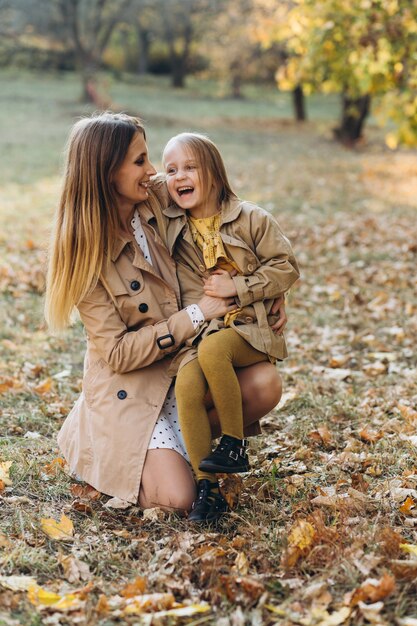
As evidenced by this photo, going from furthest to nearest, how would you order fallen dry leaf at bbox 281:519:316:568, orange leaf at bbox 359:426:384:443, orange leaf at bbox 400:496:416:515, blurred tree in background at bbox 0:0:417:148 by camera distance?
blurred tree in background at bbox 0:0:417:148
orange leaf at bbox 359:426:384:443
orange leaf at bbox 400:496:416:515
fallen dry leaf at bbox 281:519:316:568

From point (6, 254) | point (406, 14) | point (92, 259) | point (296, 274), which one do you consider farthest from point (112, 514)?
point (406, 14)

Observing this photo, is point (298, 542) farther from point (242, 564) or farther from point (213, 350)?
point (213, 350)

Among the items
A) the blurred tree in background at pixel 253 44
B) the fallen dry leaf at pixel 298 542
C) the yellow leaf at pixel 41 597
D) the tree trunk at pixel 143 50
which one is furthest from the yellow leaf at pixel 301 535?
the tree trunk at pixel 143 50

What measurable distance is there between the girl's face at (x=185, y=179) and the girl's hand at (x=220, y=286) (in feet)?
1.13

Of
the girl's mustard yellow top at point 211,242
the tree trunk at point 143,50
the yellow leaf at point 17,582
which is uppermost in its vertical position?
the tree trunk at point 143,50

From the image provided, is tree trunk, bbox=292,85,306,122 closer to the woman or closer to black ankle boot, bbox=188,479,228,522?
the woman

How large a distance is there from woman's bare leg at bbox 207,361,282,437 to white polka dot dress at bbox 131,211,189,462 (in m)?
0.21

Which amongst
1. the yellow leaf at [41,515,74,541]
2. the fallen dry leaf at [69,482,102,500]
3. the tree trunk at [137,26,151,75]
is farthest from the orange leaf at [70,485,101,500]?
the tree trunk at [137,26,151,75]

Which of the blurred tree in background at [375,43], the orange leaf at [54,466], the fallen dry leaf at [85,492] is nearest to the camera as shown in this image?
the fallen dry leaf at [85,492]

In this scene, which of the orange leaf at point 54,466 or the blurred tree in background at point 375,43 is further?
the blurred tree in background at point 375,43

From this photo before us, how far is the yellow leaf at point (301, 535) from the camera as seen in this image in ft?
9.34

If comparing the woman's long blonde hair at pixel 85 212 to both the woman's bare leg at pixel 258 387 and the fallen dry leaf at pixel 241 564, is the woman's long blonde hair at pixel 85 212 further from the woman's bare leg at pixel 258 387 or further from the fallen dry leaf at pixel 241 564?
the fallen dry leaf at pixel 241 564

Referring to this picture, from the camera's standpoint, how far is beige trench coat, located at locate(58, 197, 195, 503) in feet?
11.1

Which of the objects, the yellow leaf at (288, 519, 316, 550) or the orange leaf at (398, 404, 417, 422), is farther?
the orange leaf at (398, 404, 417, 422)
